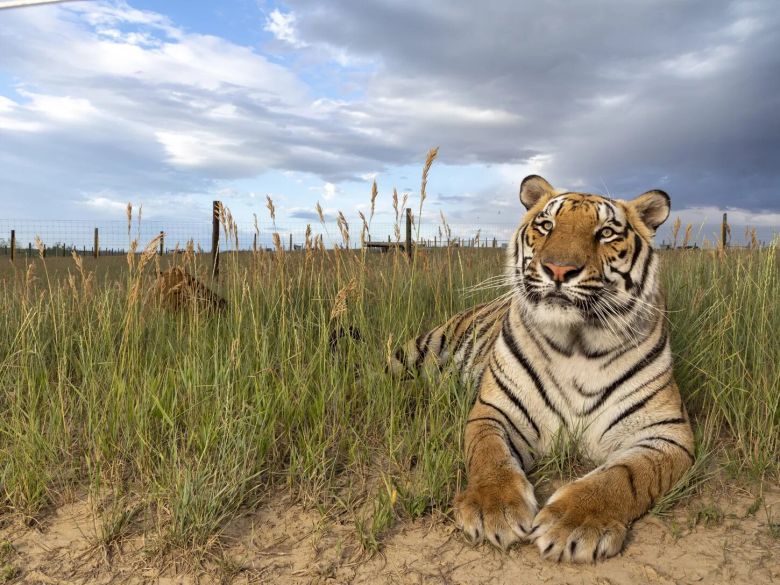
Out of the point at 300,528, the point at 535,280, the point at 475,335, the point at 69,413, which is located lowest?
the point at 300,528

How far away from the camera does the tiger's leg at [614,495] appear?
240 cm

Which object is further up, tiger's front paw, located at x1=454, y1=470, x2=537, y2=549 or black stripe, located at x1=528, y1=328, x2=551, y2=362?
black stripe, located at x1=528, y1=328, x2=551, y2=362

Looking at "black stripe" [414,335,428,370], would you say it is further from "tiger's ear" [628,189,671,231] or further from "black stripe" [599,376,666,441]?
"tiger's ear" [628,189,671,231]

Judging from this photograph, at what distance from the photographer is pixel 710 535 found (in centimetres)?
269

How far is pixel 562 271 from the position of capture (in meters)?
2.76

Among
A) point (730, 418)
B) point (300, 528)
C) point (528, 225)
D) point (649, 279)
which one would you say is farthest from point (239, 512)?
point (730, 418)

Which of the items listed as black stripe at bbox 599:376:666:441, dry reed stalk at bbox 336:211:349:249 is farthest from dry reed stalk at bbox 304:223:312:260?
black stripe at bbox 599:376:666:441

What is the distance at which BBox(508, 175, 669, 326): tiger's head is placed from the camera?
281 centimetres

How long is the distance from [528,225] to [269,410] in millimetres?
1697

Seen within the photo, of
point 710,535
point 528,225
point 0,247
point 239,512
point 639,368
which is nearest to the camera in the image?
point 710,535

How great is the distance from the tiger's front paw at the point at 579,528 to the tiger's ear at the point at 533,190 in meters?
1.68

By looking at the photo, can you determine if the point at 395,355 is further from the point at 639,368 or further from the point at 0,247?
the point at 0,247

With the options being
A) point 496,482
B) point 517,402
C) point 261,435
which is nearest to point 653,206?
point 517,402

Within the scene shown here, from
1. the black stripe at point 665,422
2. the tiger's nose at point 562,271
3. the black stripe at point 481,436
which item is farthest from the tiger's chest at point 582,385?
the tiger's nose at point 562,271
